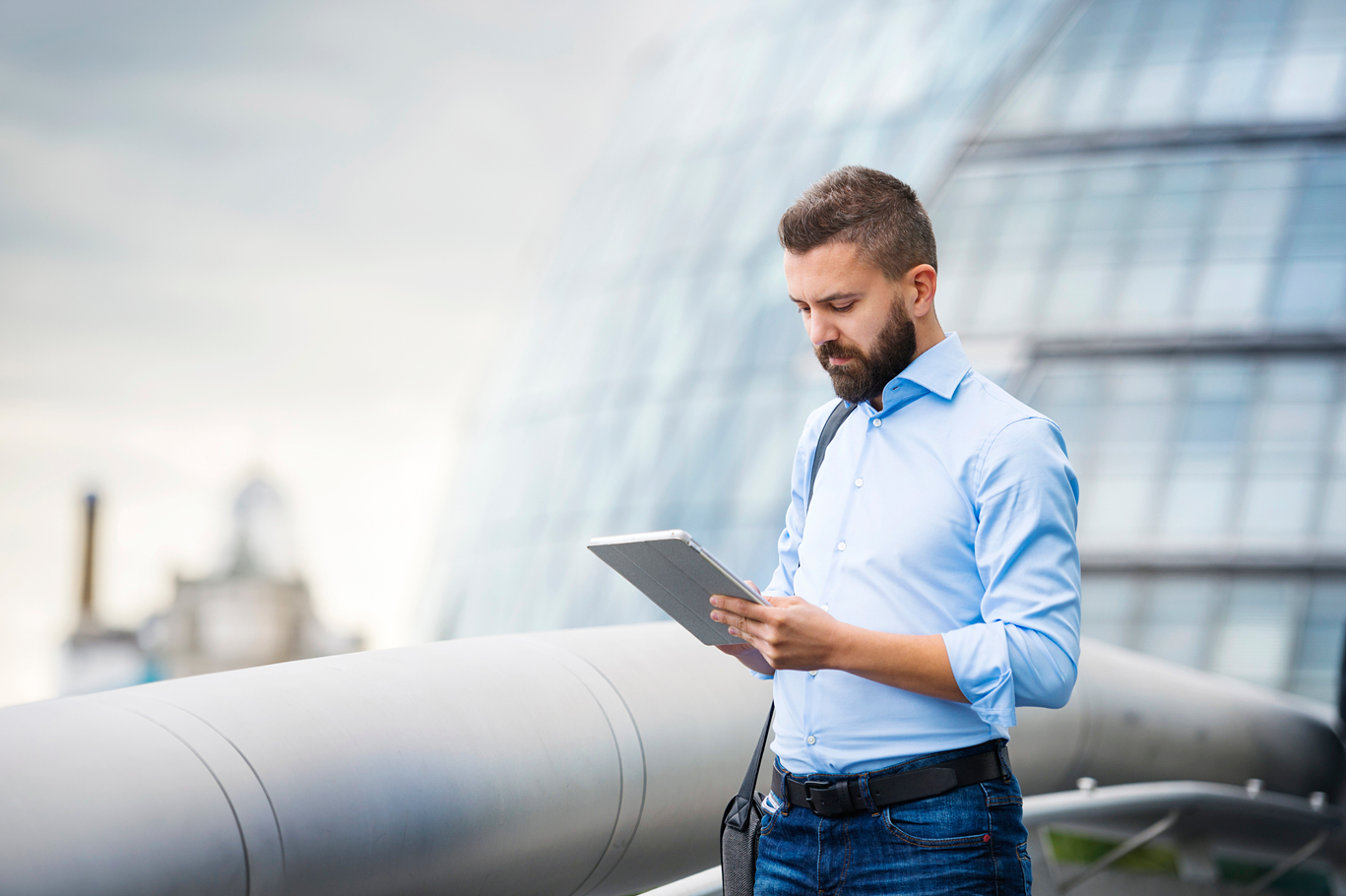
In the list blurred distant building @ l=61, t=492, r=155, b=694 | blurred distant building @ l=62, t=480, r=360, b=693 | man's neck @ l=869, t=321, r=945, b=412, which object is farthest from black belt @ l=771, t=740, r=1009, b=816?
blurred distant building @ l=62, t=480, r=360, b=693

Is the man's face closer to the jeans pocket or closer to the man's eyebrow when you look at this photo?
the man's eyebrow

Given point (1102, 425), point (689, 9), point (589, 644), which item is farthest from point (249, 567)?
point (589, 644)

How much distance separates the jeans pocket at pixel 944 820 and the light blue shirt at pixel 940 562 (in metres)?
0.09

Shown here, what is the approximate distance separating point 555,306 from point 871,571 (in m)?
22.7

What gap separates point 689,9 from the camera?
1094 inches

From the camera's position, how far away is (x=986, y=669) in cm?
227

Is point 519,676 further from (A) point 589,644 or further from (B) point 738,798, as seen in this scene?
(B) point 738,798

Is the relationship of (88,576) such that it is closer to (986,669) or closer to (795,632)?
(795,632)

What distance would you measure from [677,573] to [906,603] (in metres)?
0.43

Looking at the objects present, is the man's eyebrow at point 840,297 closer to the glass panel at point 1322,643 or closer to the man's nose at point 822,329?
the man's nose at point 822,329

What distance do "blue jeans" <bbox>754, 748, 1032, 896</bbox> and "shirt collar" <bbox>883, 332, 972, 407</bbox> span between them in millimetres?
666

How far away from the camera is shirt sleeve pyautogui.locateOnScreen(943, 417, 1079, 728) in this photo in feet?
7.50

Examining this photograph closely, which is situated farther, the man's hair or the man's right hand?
the man's right hand

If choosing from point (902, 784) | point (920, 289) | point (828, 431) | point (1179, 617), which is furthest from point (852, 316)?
point (1179, 617)
